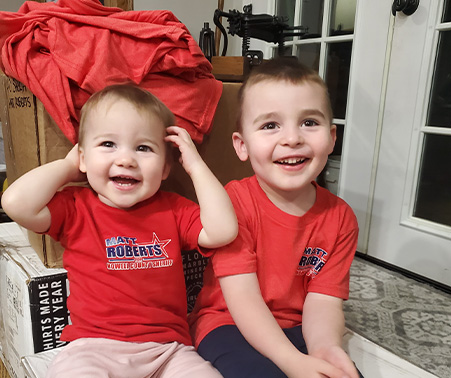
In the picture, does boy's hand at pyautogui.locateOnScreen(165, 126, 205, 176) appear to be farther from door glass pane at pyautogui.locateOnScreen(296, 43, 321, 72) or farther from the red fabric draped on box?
door glass pane at pyautogui.locateOnScreen(296, 43, 321, 72)

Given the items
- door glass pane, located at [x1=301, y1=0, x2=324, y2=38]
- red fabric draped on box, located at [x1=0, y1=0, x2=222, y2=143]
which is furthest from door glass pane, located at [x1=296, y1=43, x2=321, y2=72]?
red fabric draped on box, located at [x1=0, y1=0, x2=222, y2=143]

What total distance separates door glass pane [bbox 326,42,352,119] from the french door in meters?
0.08

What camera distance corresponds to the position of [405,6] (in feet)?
4.83

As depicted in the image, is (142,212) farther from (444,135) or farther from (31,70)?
(444,135)

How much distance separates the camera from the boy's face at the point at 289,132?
2.37ft

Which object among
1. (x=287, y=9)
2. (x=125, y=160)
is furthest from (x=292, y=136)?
(x=287, y=9)

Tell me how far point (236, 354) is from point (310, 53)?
5.23 feet

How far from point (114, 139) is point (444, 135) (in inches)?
49.2

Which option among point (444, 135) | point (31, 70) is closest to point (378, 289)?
point (444, 135)

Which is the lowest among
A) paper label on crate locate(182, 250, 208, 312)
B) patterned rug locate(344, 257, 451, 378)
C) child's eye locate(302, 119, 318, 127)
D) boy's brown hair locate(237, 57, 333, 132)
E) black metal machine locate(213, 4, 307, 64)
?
patterned rug locate(344, 257, 451, 378)

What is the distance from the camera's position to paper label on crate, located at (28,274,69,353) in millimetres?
822

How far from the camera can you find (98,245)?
2.35ft

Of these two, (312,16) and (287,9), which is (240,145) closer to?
(312,16)

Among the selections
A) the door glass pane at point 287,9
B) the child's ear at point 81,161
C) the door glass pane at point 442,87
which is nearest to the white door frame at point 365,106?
the door glass pane at point 442,87
